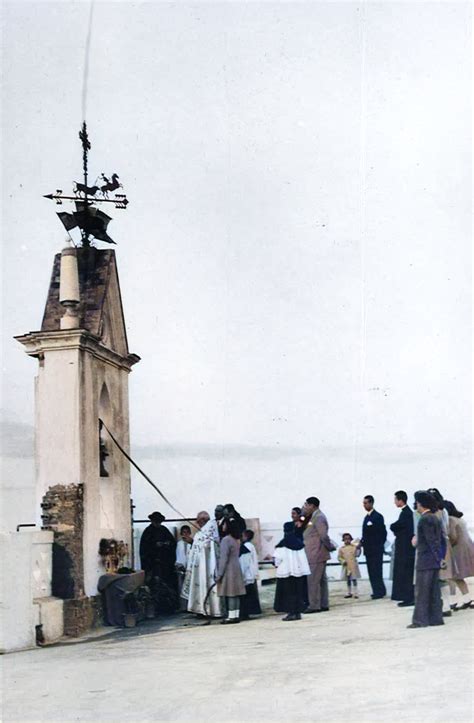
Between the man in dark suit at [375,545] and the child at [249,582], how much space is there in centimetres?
179

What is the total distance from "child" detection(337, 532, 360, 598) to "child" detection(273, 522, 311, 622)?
7.87ft

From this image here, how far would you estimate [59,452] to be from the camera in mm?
12180

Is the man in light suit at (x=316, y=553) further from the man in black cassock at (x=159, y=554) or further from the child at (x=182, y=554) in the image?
the man in black cassock at (x=159, y=554)

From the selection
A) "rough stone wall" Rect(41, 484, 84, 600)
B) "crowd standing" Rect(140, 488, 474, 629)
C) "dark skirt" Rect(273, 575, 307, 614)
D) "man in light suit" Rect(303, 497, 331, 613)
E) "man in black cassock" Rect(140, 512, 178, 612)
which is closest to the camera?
"crowd standing" Rect(140, 488, 474, 629)

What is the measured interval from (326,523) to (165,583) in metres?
2.65

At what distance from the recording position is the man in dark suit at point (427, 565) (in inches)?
410

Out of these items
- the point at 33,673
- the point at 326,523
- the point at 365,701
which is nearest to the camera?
the point at 365,701

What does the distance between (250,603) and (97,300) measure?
4.78m

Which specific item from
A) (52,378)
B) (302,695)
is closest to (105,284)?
(52,378)

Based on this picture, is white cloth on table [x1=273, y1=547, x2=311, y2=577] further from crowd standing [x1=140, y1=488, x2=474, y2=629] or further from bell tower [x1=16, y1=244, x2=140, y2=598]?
bell tower [x1=16, y1=244, x2=140, y2=598]

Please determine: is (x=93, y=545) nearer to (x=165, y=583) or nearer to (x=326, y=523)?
(x=165, y=583)

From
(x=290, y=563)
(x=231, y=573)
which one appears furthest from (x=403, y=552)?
(x=231, y=573)

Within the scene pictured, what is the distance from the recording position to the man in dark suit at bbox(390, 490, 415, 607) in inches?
514

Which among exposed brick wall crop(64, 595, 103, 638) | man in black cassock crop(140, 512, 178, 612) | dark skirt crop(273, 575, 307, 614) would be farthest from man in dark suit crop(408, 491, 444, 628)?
man in black cassock crop(140, 512, 178, 612)
